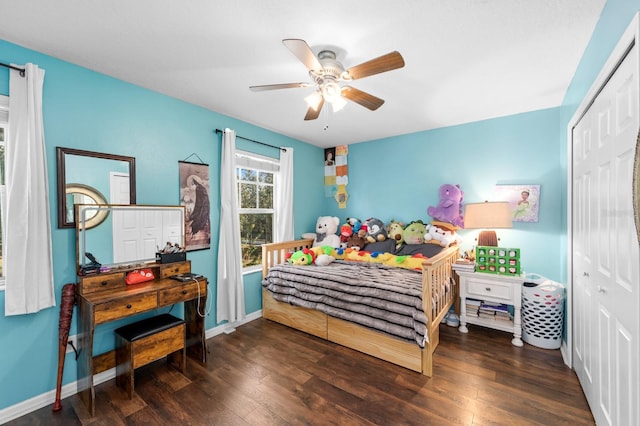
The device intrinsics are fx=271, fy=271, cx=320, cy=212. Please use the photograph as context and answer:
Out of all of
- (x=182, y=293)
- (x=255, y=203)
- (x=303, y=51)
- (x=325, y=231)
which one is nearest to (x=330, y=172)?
(x=325, y=231)

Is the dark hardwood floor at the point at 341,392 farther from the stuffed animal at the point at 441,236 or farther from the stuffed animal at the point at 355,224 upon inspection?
the stuffed animal at the point at 355,224

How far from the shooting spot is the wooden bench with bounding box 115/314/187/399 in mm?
1865

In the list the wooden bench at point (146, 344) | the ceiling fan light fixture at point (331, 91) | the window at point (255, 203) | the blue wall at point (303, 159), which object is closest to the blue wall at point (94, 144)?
the blue wall at point (303, 159)

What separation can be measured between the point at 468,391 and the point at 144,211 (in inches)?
110

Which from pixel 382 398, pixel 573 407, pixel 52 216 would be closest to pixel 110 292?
pixel 52 216

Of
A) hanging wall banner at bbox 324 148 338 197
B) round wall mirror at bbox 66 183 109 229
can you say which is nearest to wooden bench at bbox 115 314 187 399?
round wall mirror at bbox 66 183 109 229

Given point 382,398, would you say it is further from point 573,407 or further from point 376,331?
point 573,407

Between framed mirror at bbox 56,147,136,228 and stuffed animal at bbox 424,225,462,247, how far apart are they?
3.01 metres

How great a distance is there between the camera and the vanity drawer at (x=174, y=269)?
2.25 meters

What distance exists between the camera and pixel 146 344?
1925 millimetres

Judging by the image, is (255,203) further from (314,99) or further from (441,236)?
(441,236)

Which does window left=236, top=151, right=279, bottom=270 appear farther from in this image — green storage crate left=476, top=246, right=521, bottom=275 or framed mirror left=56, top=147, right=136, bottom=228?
green storage crate left=476, top=246, right=521, bottom=275

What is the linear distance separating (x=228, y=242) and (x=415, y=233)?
2.15 metres

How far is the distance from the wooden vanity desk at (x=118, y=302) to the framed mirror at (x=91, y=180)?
477 mm
